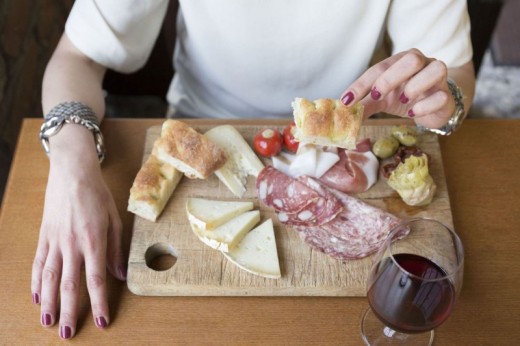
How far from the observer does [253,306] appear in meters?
0.98

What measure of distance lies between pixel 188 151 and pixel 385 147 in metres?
0.45

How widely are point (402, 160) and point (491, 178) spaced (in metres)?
0.22

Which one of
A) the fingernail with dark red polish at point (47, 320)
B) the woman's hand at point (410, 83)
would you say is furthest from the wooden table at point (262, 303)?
the woman's hand at point (410, 83)

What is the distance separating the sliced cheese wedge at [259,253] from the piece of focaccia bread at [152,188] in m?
0.18

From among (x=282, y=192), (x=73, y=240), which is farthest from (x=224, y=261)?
(x=73, y=240)

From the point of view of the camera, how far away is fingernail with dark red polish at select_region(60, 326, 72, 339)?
3.05 feet

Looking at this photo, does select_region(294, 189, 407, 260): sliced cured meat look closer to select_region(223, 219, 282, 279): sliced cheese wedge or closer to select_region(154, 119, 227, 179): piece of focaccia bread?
select_region(223, 219, 282, 279): sliced cheese wedge

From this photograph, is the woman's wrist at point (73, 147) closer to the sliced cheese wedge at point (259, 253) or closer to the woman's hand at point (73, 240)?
the woman's hand at point (73, 240)

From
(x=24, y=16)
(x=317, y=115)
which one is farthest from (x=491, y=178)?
(x=24, y=16)

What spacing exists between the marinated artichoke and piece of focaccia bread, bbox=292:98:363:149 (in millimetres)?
152

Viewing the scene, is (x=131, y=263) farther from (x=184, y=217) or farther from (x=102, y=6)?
(x=102, y=6)

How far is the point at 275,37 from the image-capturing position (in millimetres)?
1337

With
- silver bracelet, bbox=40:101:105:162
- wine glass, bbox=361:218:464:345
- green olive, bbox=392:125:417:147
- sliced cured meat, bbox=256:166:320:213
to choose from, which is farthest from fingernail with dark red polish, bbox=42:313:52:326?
green olive, bbox=392:125:417:147

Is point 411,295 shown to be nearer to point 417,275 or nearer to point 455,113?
point 417,275
